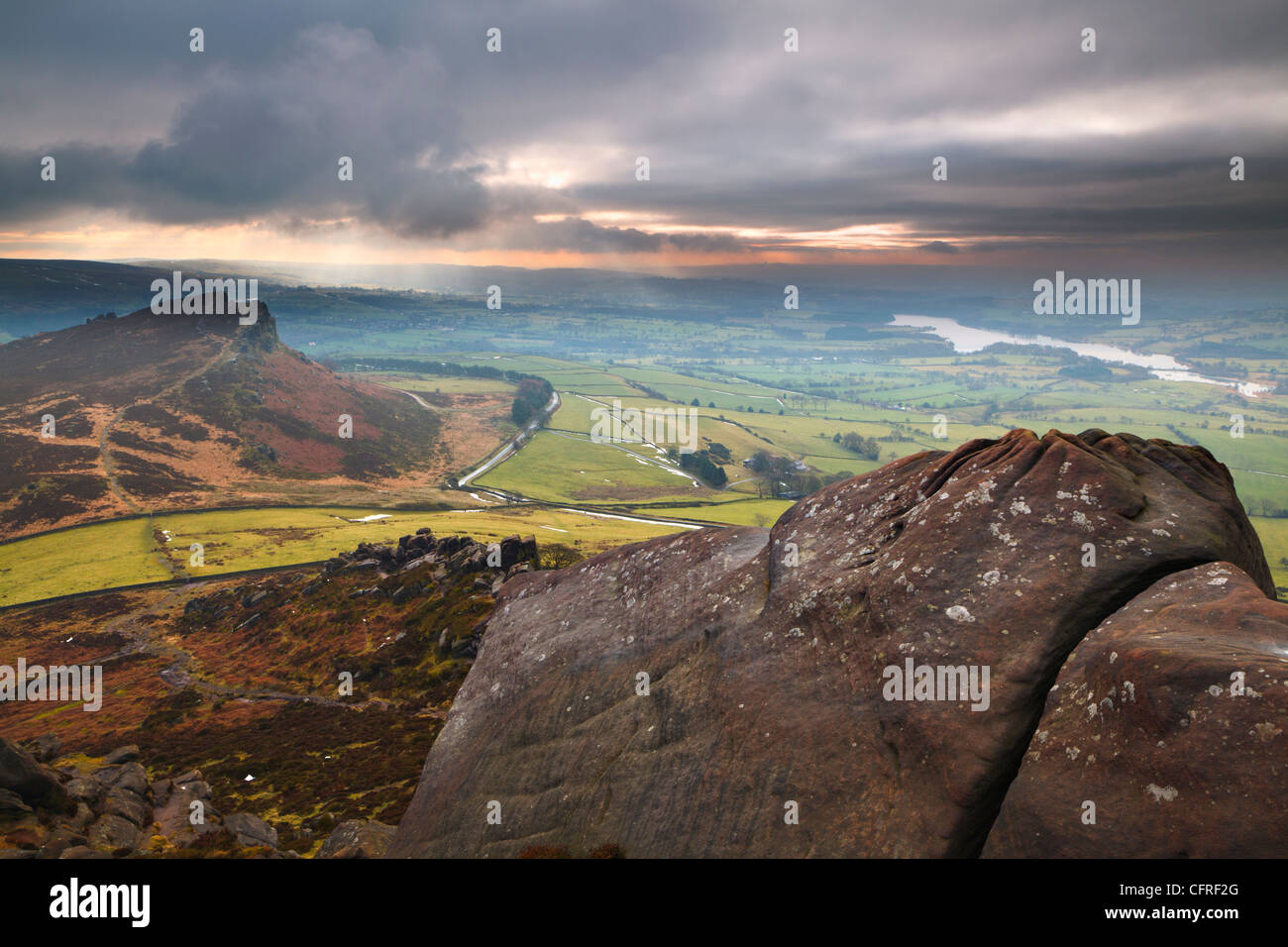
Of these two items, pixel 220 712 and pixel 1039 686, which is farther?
pixel 220 712

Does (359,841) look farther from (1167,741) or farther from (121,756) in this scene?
(121,756)

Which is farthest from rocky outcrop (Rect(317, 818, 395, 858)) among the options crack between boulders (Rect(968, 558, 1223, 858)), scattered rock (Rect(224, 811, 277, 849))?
crack between boulders (Rect(968, 558, 1223, 858))

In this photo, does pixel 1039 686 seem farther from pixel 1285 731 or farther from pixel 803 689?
pixel 803 689

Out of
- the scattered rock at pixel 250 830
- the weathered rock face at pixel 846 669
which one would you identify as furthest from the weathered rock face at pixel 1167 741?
the scattered rock at pixel 250 830

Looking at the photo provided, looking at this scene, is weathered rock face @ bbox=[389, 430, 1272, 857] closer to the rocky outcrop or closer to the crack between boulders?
the crack between boulders

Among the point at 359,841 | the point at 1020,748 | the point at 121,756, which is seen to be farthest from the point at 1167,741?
the point at 121,756

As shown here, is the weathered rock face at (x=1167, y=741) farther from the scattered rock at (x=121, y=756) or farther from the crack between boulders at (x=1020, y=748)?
the scattered rock at (x=121, y=756)
